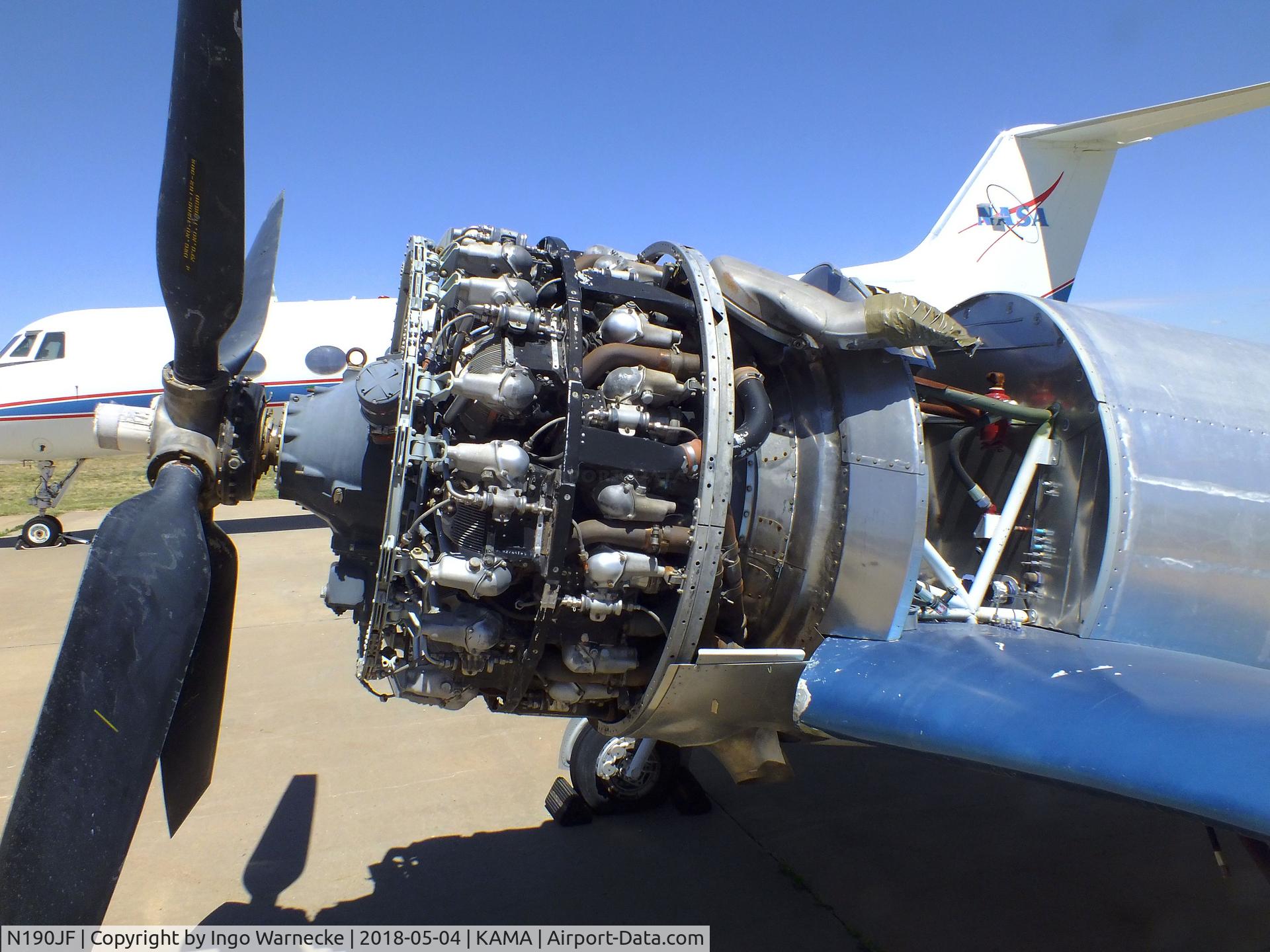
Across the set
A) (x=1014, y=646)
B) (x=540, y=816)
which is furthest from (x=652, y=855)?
(x=1014, y=646)

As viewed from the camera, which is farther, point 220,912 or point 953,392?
point 220,912

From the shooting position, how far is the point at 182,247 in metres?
2.70

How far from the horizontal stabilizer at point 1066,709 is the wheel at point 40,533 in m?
13.6

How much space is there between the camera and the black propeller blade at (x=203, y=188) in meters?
2.39

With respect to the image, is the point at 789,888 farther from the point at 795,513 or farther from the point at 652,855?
the point at 795,513

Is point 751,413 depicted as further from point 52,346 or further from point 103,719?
point 52,346

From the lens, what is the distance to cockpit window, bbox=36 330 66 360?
42.7 feet

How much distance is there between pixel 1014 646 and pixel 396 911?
9.99 ft

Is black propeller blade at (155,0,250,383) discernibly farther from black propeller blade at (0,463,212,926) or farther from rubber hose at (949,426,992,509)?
rubber hose at (949,426,992,509)

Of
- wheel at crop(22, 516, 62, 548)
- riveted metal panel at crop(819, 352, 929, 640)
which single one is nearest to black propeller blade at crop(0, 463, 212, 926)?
riveted metal panel at crop(819, 352, 929, 640)

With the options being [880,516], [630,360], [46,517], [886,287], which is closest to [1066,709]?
[880,516]

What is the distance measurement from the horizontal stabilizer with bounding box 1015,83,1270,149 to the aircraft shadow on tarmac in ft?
24.2
